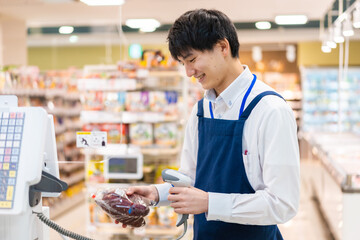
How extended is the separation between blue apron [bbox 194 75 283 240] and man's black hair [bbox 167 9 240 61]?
236 mm

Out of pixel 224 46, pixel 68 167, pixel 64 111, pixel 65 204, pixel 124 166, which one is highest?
pixel 224 46

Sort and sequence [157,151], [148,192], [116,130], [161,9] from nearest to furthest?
[148,192], [116,130], [157,151], [161,9]

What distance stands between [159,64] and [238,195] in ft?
12.1

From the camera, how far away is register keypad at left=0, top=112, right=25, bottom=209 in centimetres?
125

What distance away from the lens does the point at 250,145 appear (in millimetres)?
1545

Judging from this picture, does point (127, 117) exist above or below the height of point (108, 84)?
below

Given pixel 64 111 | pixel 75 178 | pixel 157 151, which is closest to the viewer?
pixel 157 151

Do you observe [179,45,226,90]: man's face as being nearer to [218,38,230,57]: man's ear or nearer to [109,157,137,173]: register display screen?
[218,38,230,57]: man's ear

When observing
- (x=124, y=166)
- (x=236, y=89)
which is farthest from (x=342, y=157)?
(x=236, y=89)

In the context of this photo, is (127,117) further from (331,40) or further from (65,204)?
(331,40)

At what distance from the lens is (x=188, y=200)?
1.42m

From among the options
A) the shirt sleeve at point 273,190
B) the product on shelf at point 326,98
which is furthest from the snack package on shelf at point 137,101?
the product on shelf at point 326,98

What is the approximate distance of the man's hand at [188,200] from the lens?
142 centimetres

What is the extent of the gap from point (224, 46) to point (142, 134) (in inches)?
132
